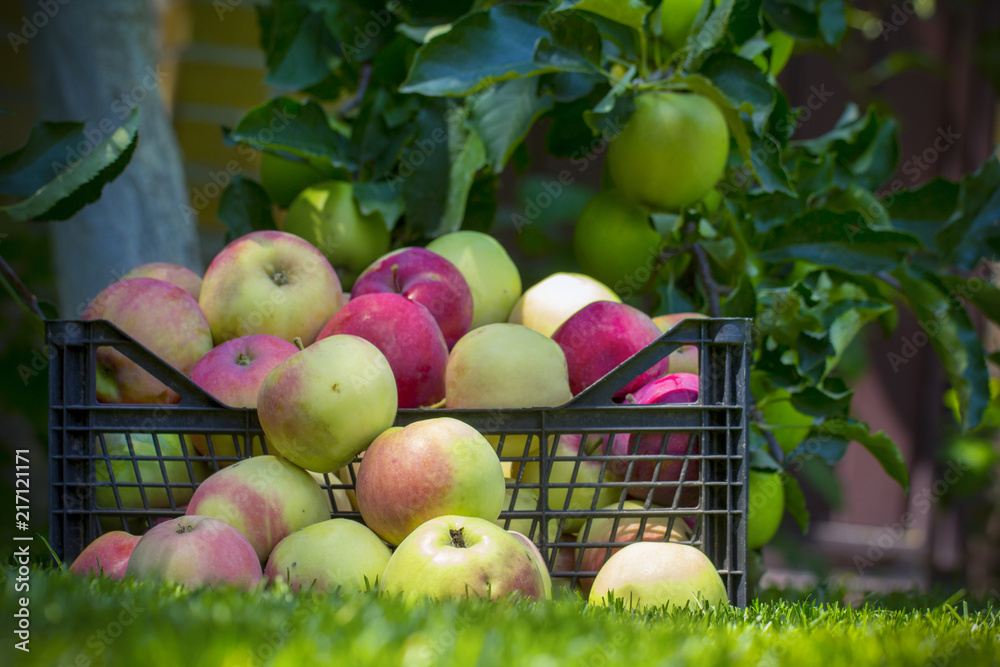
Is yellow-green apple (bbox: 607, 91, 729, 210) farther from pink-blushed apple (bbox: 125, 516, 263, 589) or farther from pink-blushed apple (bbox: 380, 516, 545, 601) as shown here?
pink-blushed apple (bbox: 125, 516, 263, 589)

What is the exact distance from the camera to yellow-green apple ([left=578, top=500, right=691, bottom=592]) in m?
1.12

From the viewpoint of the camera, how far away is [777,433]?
1503mm

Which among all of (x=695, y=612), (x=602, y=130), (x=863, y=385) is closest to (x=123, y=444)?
(x=695, y=612)

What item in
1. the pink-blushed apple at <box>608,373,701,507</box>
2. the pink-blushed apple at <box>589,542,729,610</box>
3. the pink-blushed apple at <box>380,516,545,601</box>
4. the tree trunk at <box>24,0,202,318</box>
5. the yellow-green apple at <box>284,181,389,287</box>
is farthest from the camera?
the tree trunk at <box>24,0,202,318</box>

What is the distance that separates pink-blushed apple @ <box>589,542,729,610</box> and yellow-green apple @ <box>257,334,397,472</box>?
346mm

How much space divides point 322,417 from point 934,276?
3.89 ft

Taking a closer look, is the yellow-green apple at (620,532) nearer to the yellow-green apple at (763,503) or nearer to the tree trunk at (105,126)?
the yellow-green apple at (763,503)

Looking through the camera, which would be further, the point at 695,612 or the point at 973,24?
the point at 973,24

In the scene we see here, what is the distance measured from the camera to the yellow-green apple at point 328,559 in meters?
0.95

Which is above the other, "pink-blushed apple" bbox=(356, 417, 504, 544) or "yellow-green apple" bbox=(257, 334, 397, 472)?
"yellow-green apple" bbox=(257, 334, 397, 472)

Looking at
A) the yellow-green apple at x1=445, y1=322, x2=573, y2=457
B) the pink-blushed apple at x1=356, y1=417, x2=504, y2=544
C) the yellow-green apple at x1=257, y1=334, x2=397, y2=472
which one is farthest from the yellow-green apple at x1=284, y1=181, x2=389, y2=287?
the pink-blushed apple at x1=356, y1=417, x2=504, y2=544

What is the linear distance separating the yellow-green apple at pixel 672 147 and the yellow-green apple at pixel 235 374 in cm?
70

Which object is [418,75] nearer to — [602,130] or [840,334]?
[602,130]

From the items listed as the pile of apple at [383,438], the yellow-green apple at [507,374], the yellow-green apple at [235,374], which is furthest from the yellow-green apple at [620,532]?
the yellow-green apple at [235,374]
